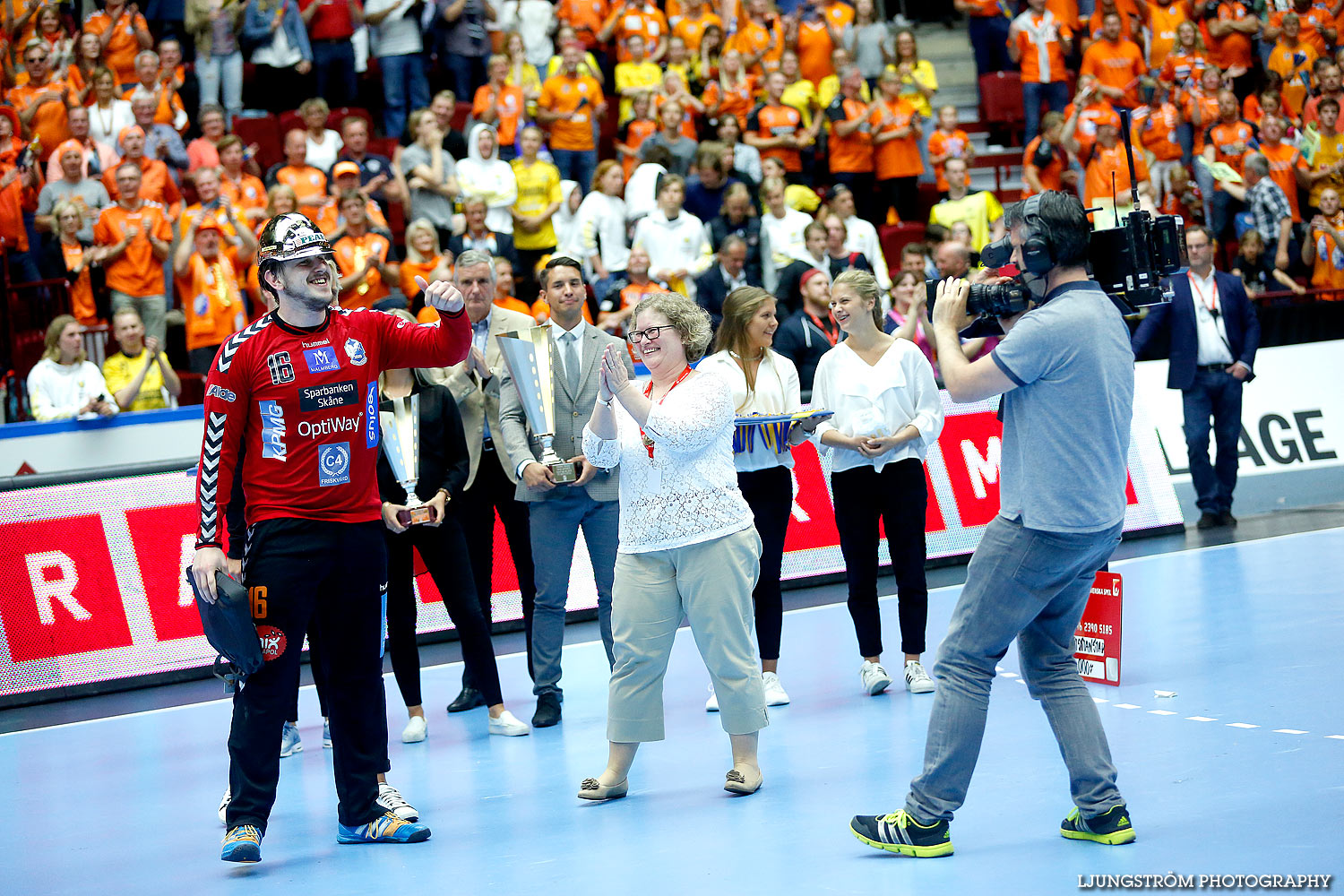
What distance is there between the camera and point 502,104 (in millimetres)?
14266

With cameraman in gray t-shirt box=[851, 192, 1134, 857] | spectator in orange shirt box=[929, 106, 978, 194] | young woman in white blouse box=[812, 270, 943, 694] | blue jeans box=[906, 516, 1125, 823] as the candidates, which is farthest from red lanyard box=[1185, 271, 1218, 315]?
blue jeans box=[906, 516, 1125, 823]

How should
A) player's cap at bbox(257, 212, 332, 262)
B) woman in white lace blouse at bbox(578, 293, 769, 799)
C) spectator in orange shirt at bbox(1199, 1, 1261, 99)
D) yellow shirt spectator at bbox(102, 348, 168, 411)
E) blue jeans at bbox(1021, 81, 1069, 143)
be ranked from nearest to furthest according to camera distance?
1. player's cap at bbox(257, 212, 332, 262)
2. woman in white lace blouse at bbox(578, 293, 769, 799)
3. yellow shirt spectator at bbox(102, 348, 168, 411)
4. blue jeans at bbox(1021, 81, 1069, 143)
5. spectator in orange shirt at bbox(1199, 1, 1261, 99)

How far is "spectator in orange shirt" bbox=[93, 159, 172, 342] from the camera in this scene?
38.3 ft

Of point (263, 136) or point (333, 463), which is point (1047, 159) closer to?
point (263, 136)

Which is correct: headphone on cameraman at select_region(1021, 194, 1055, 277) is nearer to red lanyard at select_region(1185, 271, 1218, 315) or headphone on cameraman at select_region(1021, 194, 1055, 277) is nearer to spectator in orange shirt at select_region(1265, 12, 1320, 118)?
red lanyard at select_region(1185, 271, 1218, 315)

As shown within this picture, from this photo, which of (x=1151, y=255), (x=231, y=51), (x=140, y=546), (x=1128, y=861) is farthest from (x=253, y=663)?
(x=231, y=51)

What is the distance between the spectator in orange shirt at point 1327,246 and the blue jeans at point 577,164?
313 inches

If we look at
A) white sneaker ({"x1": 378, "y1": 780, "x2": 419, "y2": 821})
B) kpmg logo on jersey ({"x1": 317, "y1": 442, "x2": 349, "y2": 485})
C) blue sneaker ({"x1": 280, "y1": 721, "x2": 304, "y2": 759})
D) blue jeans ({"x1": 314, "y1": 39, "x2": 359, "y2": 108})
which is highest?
blue jeans ({"x1": 314, "y1": 39, "x2": 359, "y2": 108})

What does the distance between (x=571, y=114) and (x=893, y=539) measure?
8.99 m

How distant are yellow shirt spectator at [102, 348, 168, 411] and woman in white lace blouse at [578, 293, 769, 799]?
698cm

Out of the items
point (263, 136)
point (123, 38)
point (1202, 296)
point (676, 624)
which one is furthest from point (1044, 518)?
point (123, 38)

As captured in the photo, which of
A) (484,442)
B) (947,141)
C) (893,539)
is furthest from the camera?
(947,141)

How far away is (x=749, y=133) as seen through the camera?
1515 centimetres

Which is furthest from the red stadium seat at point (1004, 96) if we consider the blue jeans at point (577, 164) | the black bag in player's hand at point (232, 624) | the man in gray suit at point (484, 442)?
the black bag in player's hand at point (232, 624)
